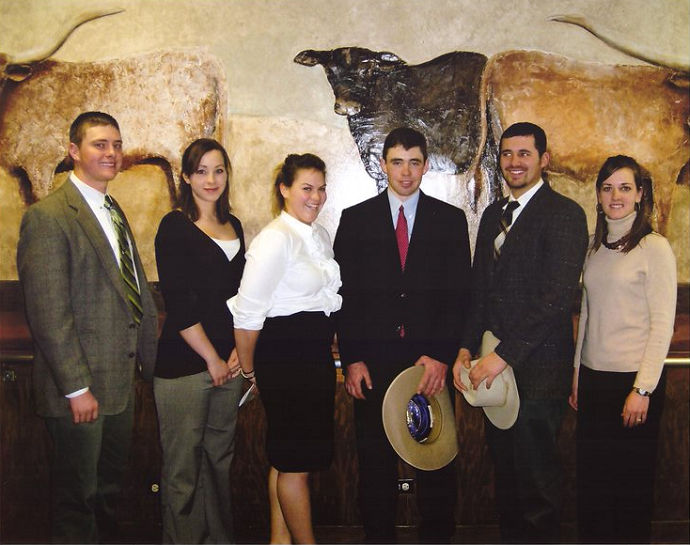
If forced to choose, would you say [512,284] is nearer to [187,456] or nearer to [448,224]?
[448,224]

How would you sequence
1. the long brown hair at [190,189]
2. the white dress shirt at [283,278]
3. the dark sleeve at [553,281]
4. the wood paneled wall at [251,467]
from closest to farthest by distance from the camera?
the white dress shirt at [283,278]
the dark sleeve at [553,281]
the long brown hair at [190,189]
the wood paneled wall at [251,467]

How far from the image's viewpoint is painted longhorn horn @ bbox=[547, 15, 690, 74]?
2867mm

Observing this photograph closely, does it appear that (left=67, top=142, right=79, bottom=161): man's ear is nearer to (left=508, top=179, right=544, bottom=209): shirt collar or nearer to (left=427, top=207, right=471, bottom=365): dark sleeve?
(left=427, top=207, right=471, bottom=365): dark sleeve

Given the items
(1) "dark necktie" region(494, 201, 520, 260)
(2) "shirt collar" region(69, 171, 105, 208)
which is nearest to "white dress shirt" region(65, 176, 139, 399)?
(2) "shirt collar" region(69, 171, 105, 208)

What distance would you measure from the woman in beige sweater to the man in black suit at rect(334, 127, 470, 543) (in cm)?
62

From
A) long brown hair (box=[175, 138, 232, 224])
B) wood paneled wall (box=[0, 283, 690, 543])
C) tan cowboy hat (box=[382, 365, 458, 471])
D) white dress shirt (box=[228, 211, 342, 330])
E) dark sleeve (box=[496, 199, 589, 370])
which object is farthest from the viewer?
wood paneled wall (box=[0, 283, 690, 543])

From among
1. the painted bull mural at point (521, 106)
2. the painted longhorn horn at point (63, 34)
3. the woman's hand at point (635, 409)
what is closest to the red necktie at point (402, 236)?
→ the painted bull mural at point (521, 106)

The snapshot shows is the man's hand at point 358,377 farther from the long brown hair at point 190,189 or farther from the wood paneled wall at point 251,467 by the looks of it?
the long brown hair at point 190,189

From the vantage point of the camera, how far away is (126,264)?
8.31ft

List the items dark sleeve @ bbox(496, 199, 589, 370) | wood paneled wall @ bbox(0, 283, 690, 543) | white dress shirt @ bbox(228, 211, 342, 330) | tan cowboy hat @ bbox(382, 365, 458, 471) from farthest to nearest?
wood paneled wall @ bbox(0, 283, 690, 543) < tan cowboy hat @ bbox(382, 365, 458, 471) < dark sleeve @ bbox(496, 199, 589, 370) < white dress shirt @ bbox(228, 211, 342, 330)

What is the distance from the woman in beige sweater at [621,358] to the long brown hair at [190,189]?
5.83 ft

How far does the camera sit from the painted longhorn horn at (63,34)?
112 inches

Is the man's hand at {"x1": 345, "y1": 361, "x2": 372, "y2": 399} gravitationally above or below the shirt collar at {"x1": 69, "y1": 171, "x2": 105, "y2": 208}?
below

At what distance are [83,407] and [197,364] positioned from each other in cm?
50
